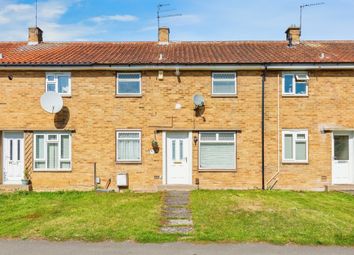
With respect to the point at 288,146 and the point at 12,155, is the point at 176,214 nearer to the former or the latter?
the point at 288,146

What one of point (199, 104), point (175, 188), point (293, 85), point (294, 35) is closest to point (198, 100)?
point (199, 104)

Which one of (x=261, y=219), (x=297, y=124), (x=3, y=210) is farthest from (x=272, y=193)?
(x=3, y=210)

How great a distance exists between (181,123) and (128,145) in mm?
2328

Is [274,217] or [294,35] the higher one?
[294,35]

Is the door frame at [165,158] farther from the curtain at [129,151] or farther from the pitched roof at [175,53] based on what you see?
the pitched roof at [175,53]

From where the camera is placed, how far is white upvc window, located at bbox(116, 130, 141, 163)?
1698 cm

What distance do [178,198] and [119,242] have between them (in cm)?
588

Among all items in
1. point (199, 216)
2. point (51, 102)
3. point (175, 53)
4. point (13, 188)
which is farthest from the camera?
point (175, 53)

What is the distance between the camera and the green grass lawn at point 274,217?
8828 millimetres

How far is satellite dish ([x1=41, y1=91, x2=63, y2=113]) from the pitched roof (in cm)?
143

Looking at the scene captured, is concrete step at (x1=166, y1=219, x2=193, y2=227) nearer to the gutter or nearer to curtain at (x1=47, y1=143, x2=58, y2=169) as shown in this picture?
the gutter

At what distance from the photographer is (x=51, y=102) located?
16.3 metres

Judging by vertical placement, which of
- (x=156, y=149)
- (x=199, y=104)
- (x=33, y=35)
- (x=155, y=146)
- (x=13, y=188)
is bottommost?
(x=13, y=188)

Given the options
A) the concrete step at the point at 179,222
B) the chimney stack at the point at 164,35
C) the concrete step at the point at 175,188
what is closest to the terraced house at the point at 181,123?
the concrete step at the point at 175,188
